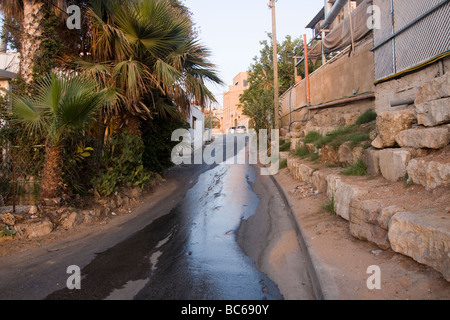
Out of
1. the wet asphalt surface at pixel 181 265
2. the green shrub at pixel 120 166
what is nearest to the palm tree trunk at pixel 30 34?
the green shrub at pixel 120 166

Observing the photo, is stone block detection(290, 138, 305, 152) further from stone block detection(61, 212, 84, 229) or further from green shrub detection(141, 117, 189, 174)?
stone block detection(61, 212, 84, 229)

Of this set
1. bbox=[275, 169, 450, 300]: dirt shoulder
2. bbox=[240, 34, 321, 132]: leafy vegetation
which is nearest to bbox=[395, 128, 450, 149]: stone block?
bbox=[275, 169, 450, 300]: dirt shoulder

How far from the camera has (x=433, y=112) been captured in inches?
195

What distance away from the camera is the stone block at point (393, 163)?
16.9ft

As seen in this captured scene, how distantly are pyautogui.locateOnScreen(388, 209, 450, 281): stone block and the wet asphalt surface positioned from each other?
60.2 inches

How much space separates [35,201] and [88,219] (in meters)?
1.16

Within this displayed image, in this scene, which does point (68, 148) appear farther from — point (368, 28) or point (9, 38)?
point (368, 28)

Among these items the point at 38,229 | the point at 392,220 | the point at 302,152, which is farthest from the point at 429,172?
the point at 302,152

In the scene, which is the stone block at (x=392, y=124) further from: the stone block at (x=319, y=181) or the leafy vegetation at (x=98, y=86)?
the leafy vegetation at (x=98, y=86)

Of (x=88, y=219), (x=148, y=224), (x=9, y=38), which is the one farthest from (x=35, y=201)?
(x=9, y=38)

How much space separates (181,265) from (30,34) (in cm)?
636

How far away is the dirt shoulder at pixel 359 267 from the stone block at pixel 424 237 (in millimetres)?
112

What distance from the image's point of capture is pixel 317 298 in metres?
3.72
